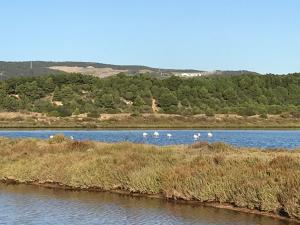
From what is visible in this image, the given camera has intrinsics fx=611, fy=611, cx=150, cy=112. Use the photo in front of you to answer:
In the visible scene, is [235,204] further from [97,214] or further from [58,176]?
[58,176]

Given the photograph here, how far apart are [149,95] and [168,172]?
96118mm

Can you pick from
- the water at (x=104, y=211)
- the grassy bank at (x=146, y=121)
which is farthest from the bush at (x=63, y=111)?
the water at (x=104, y=211)

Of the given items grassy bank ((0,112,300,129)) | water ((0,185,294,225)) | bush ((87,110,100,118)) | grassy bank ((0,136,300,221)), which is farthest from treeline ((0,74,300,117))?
water ((0,185,294,225))

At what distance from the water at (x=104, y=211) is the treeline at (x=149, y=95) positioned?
84.0 metres

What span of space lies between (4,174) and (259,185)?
14131mm

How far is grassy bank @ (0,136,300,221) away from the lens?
63.7ft

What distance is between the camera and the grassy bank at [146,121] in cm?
10031

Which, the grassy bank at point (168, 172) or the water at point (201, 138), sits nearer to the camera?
the grassy bank at point (168, 172)

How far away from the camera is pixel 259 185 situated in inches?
765

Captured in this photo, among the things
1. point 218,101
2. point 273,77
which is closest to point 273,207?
point 218,101

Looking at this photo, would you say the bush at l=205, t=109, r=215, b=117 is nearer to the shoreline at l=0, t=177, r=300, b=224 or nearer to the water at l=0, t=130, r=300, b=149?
the water at l=0, t=130, r=300, b=149

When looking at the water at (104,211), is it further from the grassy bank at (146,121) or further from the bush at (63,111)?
the bush at (63,111)

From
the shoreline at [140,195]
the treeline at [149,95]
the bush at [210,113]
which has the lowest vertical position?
the bush at [210,113]

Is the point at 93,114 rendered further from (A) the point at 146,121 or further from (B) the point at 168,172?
(B) the point at 168,172
